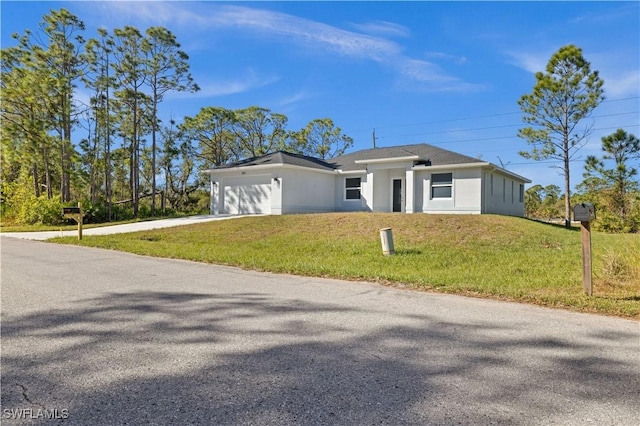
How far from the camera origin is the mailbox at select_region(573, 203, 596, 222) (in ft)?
17.8

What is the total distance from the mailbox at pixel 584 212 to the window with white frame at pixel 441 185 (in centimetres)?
1375

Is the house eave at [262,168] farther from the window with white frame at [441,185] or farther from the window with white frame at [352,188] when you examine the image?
the window with white frame at [441,185]

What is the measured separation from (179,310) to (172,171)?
36.7 meters

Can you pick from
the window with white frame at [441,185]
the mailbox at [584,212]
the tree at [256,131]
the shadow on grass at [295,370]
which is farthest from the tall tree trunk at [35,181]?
the mailbox at [584,212]

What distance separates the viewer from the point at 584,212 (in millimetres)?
5480

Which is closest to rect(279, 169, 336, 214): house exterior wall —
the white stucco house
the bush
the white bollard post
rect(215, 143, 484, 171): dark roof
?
the white stucco house

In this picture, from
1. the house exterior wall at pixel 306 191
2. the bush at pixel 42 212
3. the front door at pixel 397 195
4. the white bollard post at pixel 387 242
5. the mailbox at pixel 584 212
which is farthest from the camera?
the bush at pixel 42 212

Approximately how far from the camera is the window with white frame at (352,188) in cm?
2217

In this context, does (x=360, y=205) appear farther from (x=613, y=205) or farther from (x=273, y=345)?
(x=273, y=345)

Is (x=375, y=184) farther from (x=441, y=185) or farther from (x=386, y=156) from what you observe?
(x=441, y=185)

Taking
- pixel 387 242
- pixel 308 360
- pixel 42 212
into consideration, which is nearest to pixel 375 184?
pixel 387 242

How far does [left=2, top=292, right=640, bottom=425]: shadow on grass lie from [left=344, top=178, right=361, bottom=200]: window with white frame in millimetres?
17781

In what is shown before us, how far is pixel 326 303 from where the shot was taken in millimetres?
5191

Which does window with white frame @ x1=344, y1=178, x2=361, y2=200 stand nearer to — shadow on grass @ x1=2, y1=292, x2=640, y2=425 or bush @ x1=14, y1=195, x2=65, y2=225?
bush @ x1=14, y1=195, x2=65, y2=225
